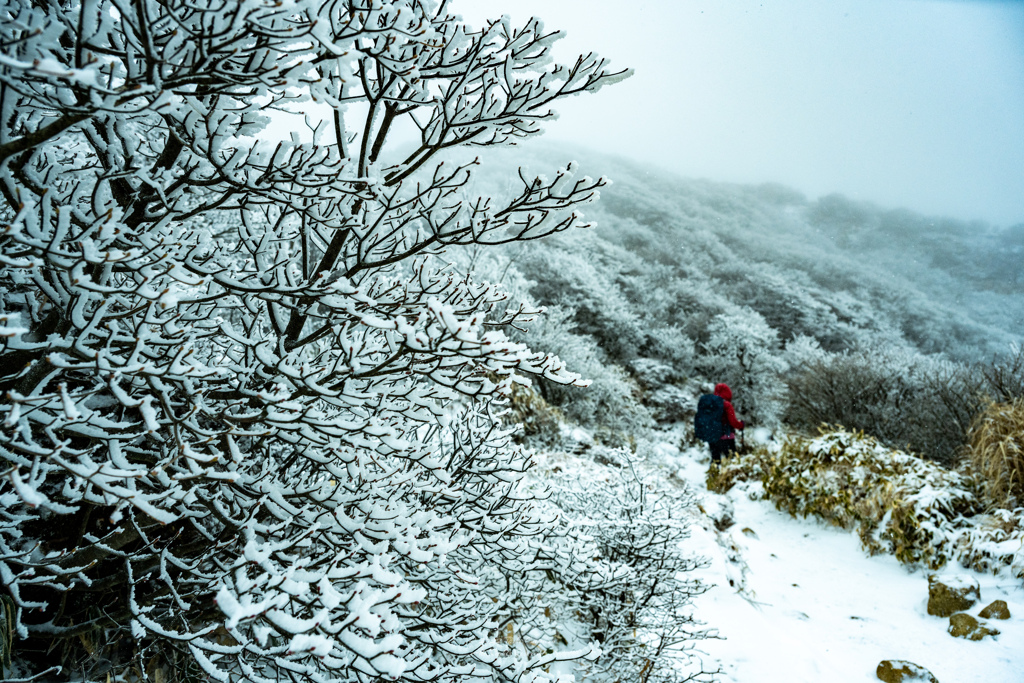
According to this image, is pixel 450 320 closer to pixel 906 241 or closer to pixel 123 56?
pixel 123 56

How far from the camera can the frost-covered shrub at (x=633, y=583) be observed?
3.02 metres

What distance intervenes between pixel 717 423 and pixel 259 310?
820 centimetres

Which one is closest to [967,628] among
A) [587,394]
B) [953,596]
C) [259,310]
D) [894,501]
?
[953,596]

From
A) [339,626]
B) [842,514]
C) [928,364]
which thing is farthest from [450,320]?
[928,364]

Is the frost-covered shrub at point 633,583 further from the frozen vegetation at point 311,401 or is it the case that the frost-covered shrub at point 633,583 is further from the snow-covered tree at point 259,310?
the snow-covered tree at point 259,310

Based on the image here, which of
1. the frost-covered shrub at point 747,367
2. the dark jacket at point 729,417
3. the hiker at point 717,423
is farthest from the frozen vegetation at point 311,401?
the frost-covered shrub at point 747,367

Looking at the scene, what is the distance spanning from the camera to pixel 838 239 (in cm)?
3319

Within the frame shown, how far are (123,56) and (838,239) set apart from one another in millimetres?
40584

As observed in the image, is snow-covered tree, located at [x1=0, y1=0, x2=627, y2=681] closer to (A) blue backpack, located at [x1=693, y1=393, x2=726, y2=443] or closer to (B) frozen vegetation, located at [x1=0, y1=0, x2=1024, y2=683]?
(B) frozen vegetation, located at [x1=0, y1=0, x2=1024, y2=683]

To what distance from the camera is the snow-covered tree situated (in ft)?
3.58

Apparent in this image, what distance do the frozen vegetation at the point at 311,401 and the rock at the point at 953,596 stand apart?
0.24 metres

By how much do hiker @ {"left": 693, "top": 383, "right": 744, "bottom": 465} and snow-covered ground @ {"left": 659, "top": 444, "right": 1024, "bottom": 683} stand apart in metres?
2.47

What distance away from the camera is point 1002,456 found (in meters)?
4.86

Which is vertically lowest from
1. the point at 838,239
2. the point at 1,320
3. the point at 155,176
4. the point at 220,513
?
the point at 220,513
